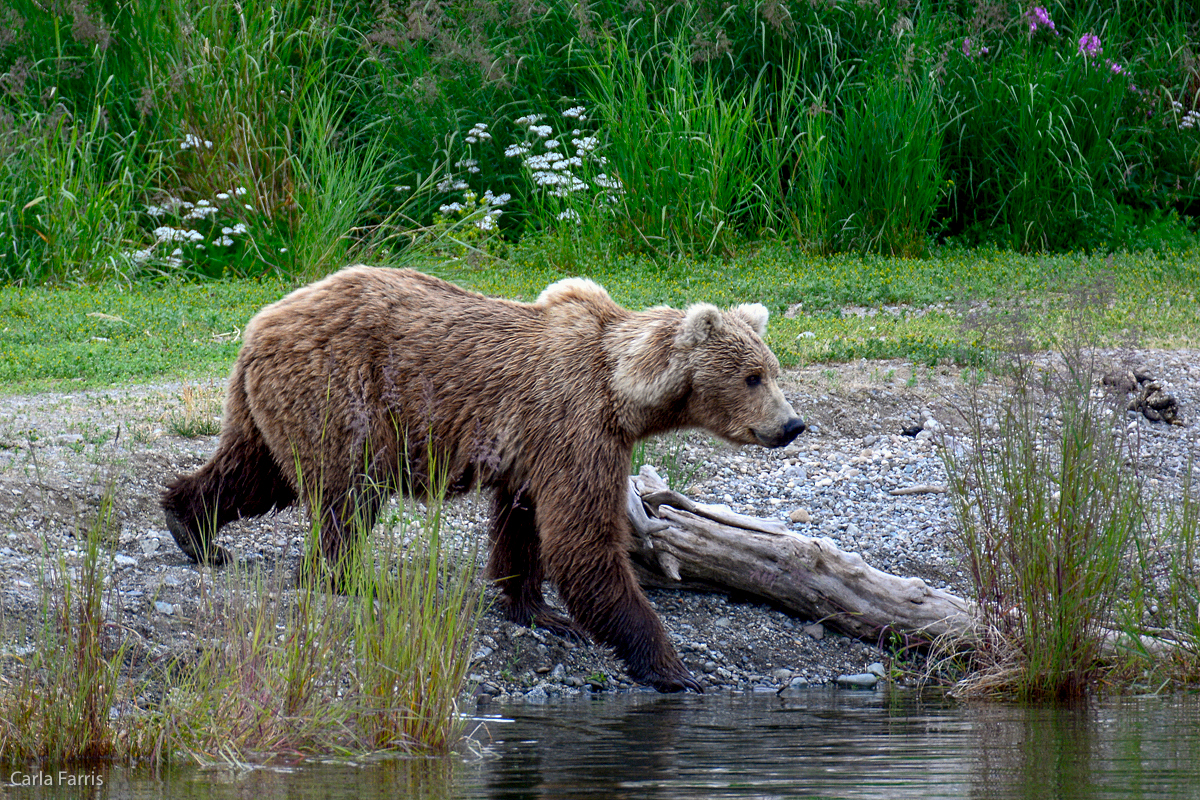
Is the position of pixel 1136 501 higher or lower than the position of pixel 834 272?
higher

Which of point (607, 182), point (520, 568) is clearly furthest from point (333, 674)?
point (607, 182)

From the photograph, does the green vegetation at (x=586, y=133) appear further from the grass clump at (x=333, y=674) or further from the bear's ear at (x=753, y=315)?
the grass clump at (x=333, y=674)

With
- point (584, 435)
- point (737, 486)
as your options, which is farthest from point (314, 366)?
point (737, 486)

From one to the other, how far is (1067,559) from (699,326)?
1883 millimetres

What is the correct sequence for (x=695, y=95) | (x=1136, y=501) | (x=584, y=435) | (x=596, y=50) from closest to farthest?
(x=1136, y=501)
(x=584, y=435)
(x=695, y=95)
(x=596, y=50)

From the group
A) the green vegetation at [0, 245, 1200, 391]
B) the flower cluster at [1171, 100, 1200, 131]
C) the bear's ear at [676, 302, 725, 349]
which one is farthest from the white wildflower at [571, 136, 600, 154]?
the bear's ear at [676, 302, 725, 349]

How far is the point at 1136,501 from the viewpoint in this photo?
5.60m

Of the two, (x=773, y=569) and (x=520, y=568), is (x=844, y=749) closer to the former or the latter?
(x=773, y=569)

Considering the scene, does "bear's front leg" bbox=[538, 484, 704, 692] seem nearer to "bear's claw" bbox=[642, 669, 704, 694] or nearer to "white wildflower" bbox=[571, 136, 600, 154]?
"bear's claw" bbox=[642, 669, 704, 694]

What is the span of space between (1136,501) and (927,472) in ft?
10.9

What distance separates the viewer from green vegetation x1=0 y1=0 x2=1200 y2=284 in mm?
13367

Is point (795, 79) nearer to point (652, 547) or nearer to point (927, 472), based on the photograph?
point (927, 472)

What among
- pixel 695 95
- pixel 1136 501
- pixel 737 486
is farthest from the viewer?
pixel 695 95

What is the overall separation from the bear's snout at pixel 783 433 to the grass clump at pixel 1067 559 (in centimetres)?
72
